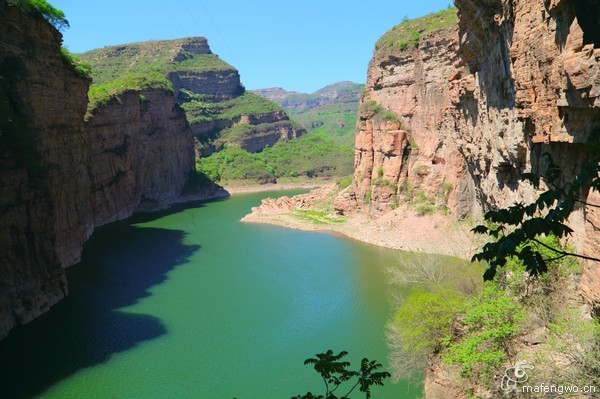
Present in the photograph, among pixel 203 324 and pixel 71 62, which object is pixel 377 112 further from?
pixel 203 324

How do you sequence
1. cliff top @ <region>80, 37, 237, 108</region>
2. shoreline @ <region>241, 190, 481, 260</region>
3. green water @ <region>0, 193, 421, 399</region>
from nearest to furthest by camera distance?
green water @ <region>0, 193, 421, 399</region> < shoreline @ <region>241, 190, 481, 260</region> < cliff top @ <region>80, 37, 237, 108</region>

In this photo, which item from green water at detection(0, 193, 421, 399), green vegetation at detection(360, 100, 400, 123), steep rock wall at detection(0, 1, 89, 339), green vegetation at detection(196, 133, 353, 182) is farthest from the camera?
green vegetation at detection(196, 133, 353, 182)

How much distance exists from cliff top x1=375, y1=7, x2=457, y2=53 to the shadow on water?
29.1 meters

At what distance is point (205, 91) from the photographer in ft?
399

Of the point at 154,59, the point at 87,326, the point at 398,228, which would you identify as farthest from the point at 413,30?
the point at 154,59

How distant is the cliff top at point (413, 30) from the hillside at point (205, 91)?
59043 millimetres

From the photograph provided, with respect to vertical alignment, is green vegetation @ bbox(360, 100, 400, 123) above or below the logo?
above

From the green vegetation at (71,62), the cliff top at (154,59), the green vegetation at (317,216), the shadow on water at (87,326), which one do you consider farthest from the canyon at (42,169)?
the cliff top at (154,59)

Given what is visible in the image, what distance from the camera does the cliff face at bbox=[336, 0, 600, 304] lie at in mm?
12375

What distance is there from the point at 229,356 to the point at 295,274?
13.5 metres

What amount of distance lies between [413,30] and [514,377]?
42366mm

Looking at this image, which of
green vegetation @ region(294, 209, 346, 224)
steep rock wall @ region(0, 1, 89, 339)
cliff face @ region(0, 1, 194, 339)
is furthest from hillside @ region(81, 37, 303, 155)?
steep rock wall @ region(0, 1, 89, 339)

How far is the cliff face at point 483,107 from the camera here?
12375 mm

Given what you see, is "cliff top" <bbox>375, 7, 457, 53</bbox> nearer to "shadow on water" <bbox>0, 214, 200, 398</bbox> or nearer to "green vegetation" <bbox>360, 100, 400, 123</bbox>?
"green vegetation" <bbox>360, 100, 400, 123</bbox>
